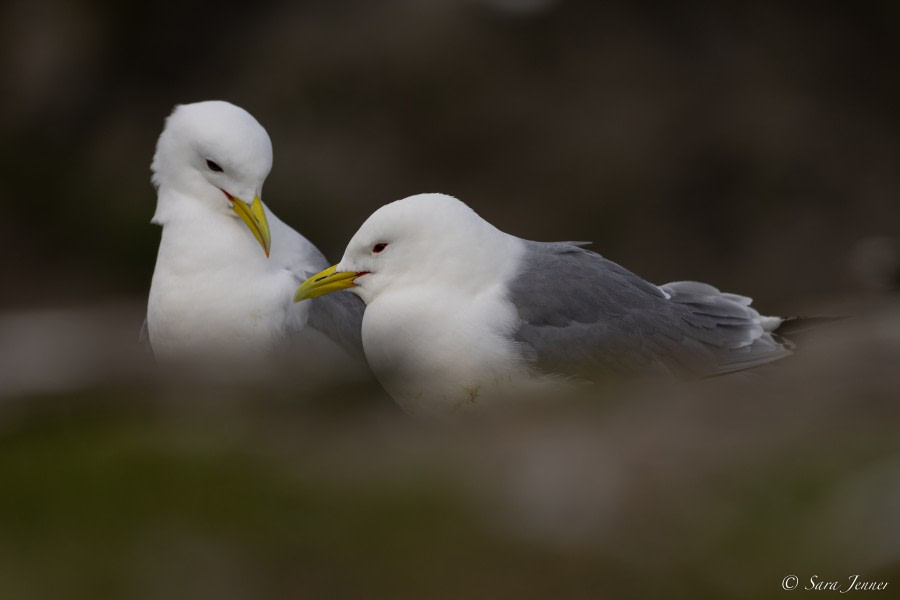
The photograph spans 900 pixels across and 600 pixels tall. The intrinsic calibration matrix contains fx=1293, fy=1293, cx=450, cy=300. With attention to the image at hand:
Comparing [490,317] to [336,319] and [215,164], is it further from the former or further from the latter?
[215,164]

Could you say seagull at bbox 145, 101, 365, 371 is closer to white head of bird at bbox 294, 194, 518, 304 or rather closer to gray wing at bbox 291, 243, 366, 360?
gray wing at bbox 291, 243, 366, 360

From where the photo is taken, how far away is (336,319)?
532 cm

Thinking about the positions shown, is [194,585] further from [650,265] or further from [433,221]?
[650,265]

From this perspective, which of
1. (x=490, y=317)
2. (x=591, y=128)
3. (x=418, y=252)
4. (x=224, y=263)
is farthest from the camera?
(x=591, y=128)

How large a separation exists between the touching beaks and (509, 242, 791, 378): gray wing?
1.03 meters

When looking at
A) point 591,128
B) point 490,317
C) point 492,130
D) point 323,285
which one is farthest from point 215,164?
point 591,128

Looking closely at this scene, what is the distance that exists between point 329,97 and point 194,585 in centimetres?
774

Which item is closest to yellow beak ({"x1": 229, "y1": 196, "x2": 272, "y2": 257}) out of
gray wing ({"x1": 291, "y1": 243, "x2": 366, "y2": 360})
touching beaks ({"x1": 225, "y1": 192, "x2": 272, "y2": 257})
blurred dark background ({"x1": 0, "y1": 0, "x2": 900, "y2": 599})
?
touching beaks ({"x1": 225, "y1": 192, "x2": 272, "y2": 257})

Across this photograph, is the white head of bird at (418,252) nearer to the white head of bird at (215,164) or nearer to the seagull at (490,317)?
the seagull at (490,317)

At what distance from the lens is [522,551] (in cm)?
224

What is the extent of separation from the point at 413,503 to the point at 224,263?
3.03 metres

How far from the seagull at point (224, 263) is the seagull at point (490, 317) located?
33cm

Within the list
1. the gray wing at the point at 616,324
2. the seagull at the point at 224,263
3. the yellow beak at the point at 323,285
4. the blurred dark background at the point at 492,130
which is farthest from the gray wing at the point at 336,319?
the blurred dark background at the point at 492,130

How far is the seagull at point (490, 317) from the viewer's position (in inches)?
179
